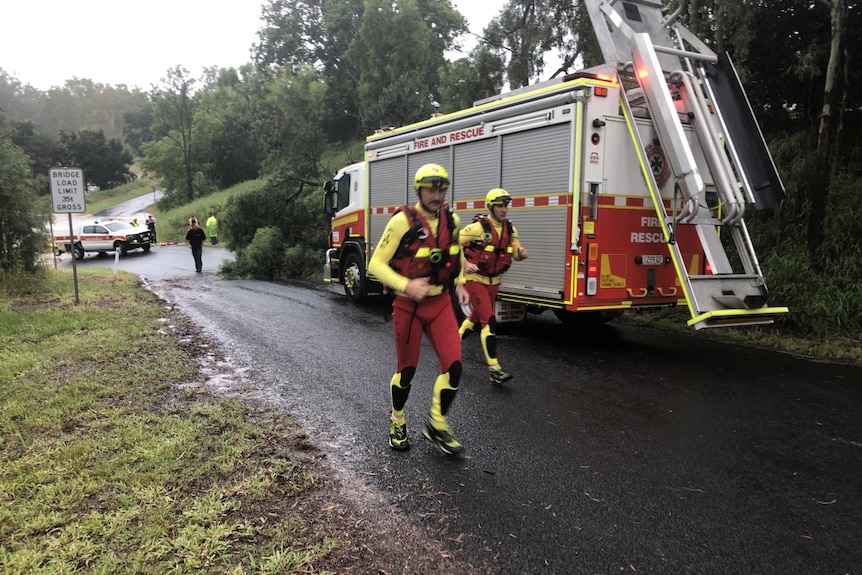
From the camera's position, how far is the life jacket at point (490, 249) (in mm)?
5707

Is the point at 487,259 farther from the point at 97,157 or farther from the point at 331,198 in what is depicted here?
the point at 97,157

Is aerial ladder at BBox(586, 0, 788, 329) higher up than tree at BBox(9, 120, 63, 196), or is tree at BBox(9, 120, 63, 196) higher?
tree at BBox(9, 120, 63, 196)

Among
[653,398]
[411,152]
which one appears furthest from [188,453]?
[411,152]

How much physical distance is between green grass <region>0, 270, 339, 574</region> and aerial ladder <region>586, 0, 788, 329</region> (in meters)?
4.50

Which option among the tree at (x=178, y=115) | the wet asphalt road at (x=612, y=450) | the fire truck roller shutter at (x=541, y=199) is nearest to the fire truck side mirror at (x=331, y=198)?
the wet asphalt road at (x=612, y=450)

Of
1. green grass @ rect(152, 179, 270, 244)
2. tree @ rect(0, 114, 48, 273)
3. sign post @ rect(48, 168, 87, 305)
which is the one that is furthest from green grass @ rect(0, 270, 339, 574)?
green grass @ rect(152, 179, 270, 244)

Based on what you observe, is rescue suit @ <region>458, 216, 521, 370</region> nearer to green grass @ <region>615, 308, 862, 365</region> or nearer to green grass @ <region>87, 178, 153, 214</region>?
green grass @ <region>615, 308, 862, 365</region>

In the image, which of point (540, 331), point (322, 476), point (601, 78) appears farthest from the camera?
point (540, 331)

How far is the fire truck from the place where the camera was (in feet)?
21.1

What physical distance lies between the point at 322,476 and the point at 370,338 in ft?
A: 14.5

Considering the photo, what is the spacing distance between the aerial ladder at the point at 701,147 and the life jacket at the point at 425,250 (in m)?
3.24

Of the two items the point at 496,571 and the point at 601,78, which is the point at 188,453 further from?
the point at 601,78

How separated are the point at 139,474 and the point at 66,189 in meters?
8.79

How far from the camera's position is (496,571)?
2.74m
